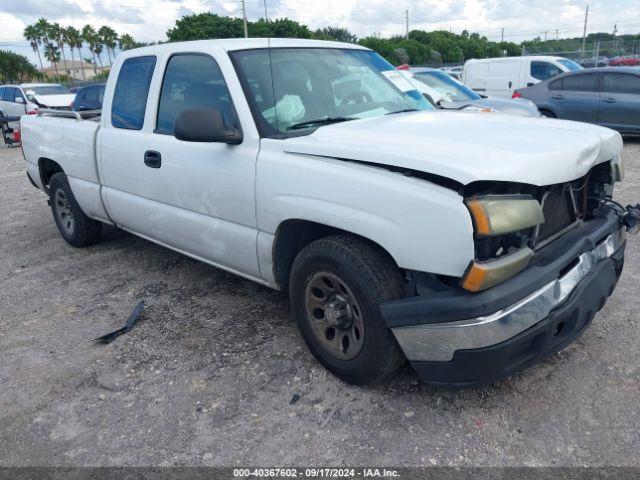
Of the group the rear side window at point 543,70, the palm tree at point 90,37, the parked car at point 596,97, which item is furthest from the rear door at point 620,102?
the palm tree at point 90,37

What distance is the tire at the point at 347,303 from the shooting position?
2.60 m

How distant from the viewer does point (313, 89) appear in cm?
345

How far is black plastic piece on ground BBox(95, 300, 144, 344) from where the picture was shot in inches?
144

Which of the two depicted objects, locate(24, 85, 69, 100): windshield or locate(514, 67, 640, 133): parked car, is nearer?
locate(514, 67, 640, 133): parked car

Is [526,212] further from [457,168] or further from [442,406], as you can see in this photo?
[442,406]

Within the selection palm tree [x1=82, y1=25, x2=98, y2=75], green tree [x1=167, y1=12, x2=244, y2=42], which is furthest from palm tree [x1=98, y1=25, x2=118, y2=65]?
green tree [x1=167, y1=12, x2=244, y2=42]

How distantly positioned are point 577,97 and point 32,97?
16.0 metres

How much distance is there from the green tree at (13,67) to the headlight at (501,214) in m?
64.1

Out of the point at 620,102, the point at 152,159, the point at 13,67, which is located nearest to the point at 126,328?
the point at 152,159

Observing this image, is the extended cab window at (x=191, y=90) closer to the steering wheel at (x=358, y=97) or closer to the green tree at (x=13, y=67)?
the steering wheel at (x=358, y=97)

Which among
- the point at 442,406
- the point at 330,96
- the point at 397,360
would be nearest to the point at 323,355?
the point at 397,360

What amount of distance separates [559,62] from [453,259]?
45.0 feet

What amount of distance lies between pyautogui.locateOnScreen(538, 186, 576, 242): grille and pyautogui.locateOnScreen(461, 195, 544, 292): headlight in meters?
0.32

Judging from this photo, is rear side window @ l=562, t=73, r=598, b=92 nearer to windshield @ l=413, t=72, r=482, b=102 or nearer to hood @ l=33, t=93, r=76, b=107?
windshield @ l=413, t=72, r=482, b=102
